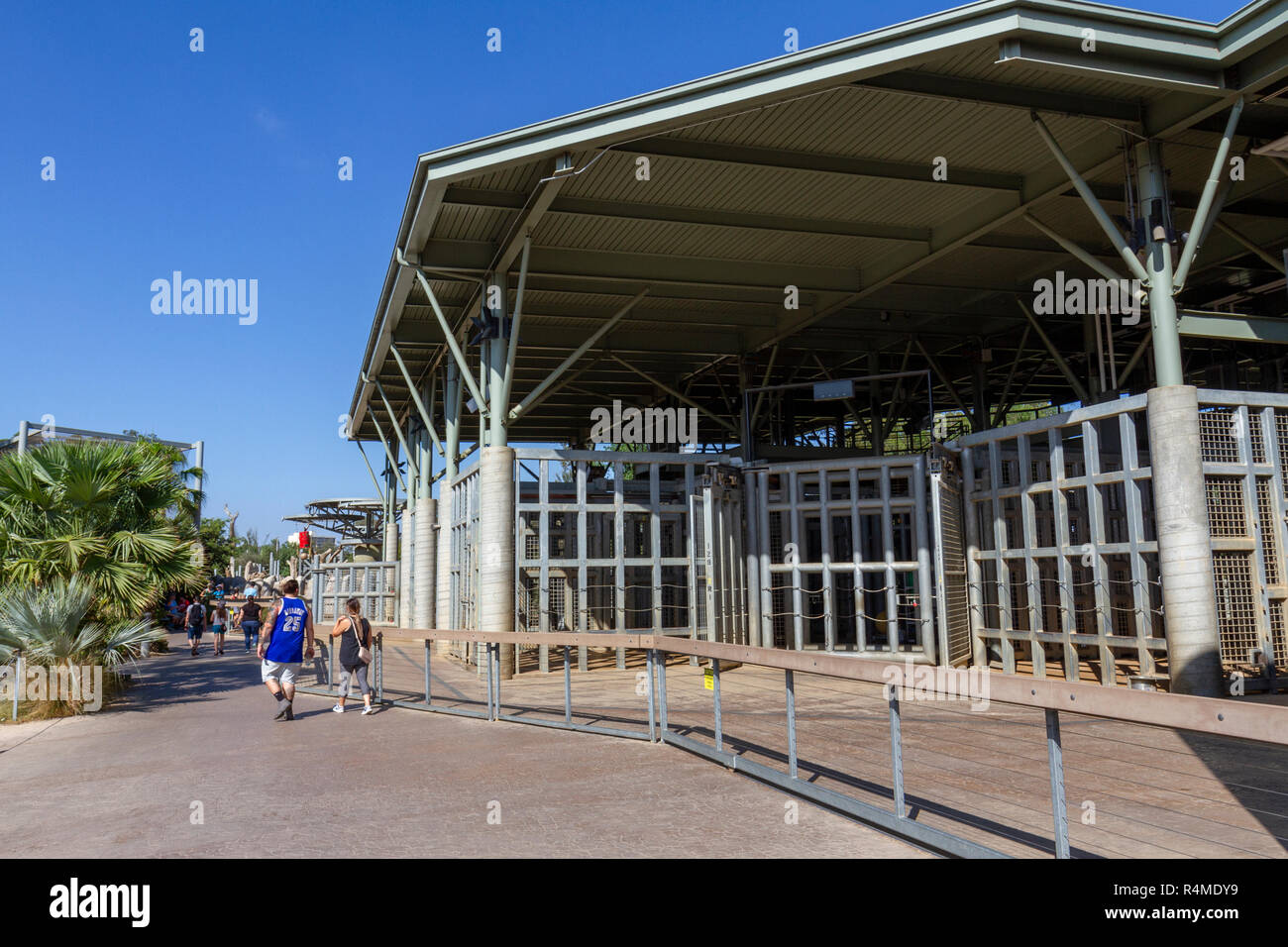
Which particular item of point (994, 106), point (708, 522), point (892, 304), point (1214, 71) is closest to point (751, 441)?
point (892, 304)

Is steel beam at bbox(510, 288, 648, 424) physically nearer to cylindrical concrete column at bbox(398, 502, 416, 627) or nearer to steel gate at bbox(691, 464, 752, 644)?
steel gate at bbox(691, 464, 752, 644)

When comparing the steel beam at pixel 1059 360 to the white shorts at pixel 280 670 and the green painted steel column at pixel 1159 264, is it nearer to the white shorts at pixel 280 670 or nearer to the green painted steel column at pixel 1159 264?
the green painted steel column at pixel 1159 264

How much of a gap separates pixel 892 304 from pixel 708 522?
8.24m

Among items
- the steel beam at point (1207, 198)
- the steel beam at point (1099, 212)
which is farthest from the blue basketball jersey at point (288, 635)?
the steel beam at point (1207, 198)

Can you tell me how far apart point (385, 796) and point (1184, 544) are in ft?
32.8

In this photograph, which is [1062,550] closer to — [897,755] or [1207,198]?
[1207,198]

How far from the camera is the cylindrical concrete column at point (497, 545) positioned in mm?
15945

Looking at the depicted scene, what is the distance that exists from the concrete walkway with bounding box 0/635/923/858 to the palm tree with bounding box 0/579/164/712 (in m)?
1.23

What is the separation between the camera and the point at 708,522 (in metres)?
16.3

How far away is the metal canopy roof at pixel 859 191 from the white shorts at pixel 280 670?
7049 mm

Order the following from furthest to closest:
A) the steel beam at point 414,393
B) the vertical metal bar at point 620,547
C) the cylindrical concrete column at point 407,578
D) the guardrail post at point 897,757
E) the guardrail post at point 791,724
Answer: the cylindrical concrete column at point 407,578 → the steel beam at point 414,393 → the vertical metal bar at point 620,547 → the guardrail post at point 791,724 → the guardrail post at point 897,757

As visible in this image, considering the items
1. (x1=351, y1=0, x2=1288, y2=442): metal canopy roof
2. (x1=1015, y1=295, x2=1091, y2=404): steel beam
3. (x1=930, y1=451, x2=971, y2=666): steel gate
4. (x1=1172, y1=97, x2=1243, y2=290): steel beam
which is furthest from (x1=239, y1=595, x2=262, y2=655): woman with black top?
(x1=1172, y1=97, x2=1243, y2=290): steel beam

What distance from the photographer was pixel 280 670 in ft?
37.5
